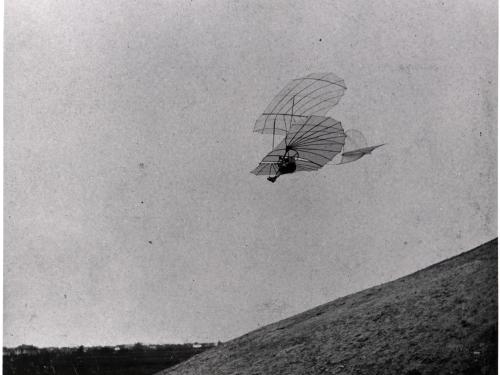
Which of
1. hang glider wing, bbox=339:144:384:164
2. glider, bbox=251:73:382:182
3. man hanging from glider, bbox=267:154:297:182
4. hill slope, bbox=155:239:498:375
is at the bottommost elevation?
hill slope, bbox=155:239:498:375

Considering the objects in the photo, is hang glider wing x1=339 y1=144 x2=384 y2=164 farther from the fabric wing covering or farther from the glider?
the fabric wing covering

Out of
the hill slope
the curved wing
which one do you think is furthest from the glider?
the hill slope

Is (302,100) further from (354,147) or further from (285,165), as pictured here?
(354,147)

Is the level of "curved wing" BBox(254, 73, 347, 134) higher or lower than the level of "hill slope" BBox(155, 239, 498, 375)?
higher

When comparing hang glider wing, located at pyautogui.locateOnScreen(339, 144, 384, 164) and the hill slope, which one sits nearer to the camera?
the hill slope

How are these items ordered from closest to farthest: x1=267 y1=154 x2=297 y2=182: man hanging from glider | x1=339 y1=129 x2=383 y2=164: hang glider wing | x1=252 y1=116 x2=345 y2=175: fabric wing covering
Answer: x1=252 y1=116 x2=345 y2=175: fabric wing covering < x1=339 y1=129 x2=383 y2=164: hang glider wing < x1=267 y1=154 x2=297 y2=182: man hanging from glider

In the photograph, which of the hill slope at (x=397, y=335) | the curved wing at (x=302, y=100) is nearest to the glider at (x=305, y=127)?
the curved wing at (x=302, y=100)

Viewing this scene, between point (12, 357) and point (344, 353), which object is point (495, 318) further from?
point (12, 357)

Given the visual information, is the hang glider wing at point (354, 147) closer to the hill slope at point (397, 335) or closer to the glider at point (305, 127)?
the glider at point (305, 127)

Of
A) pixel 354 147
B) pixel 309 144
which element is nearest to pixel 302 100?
pixel 309 144
